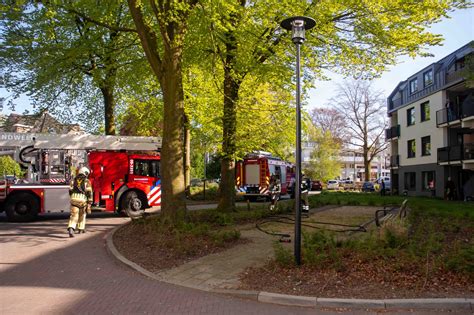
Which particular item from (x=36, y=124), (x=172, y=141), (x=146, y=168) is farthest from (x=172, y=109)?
(x=36, y=124)

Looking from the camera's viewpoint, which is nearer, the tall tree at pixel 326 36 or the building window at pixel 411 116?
the tall tree at pixel 326 36

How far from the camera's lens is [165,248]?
922cm

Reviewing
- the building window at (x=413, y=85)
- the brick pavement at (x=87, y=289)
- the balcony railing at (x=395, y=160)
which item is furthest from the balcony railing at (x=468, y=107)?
the brick pavement at (x=87, y=289)

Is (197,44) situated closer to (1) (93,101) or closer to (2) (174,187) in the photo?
(2) (174,187)

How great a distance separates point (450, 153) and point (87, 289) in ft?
102

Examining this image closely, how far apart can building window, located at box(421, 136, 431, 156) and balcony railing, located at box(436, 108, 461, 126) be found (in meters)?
3.02

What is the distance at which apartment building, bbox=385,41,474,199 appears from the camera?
31.2 m

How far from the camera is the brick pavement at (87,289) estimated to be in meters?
5.78

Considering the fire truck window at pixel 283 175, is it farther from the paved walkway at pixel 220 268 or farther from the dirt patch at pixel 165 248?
the paved walkway at pixel 220 268

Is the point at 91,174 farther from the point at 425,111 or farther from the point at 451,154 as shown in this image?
the point at 425,111

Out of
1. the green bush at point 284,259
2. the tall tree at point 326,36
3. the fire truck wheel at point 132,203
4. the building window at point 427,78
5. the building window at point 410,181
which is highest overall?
the building window at point 427,78

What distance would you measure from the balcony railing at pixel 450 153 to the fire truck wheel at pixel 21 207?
90.5 ft

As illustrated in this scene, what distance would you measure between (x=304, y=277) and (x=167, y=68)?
22.3ft

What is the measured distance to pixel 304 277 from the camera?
6.83m
